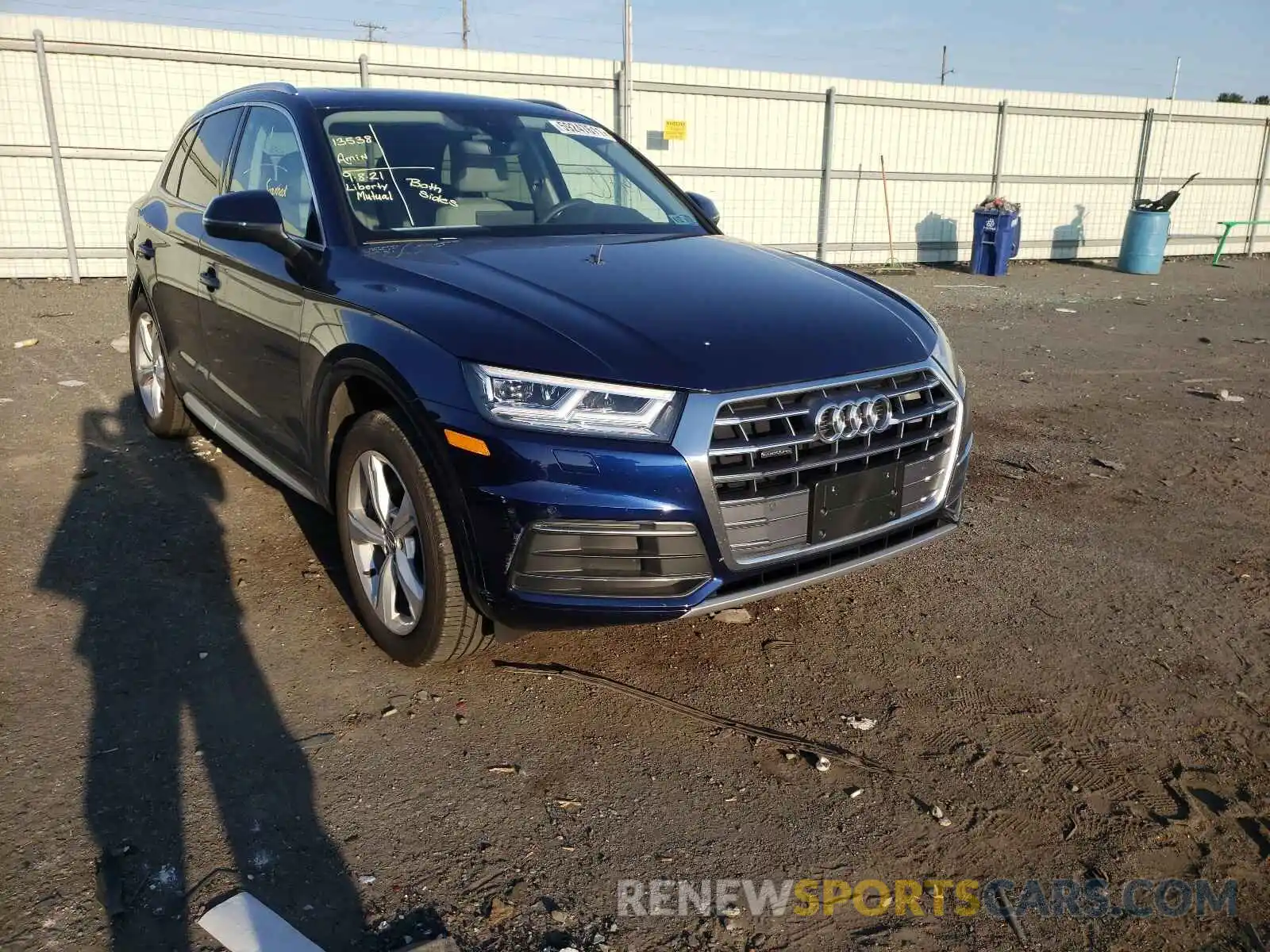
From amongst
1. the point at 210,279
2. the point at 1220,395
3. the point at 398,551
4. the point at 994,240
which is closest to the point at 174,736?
the point at 398,551

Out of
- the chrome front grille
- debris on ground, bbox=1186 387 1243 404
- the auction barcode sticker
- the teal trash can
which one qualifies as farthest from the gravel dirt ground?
the teal trash can

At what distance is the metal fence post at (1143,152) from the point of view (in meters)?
17.6

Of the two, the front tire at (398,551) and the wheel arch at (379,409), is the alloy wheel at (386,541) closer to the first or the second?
the front tire at (398,551)

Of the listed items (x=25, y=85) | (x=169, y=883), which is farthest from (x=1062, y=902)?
(x=25, y=85)

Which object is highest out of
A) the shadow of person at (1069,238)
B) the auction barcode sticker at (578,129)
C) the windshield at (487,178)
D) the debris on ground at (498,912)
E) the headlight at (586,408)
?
the auction barcode sticker at (578,129)

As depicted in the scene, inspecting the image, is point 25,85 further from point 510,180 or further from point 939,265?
point 939,265

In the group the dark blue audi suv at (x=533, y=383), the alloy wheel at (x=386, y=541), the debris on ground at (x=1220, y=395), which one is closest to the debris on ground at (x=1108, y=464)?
the debris on ground at (x=1220, y=395)

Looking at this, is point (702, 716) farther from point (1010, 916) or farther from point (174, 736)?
point (174, 736)

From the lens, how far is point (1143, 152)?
1773 cm

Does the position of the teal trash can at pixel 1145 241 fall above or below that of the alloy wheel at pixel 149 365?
below

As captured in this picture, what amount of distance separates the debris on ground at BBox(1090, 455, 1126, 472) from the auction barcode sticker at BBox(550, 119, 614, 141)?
3170mm

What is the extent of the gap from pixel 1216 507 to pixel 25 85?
12.0 m

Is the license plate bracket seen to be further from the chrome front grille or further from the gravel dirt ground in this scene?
the gravel dirt ground

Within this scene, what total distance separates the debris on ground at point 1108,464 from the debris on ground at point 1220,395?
2.03 metres
